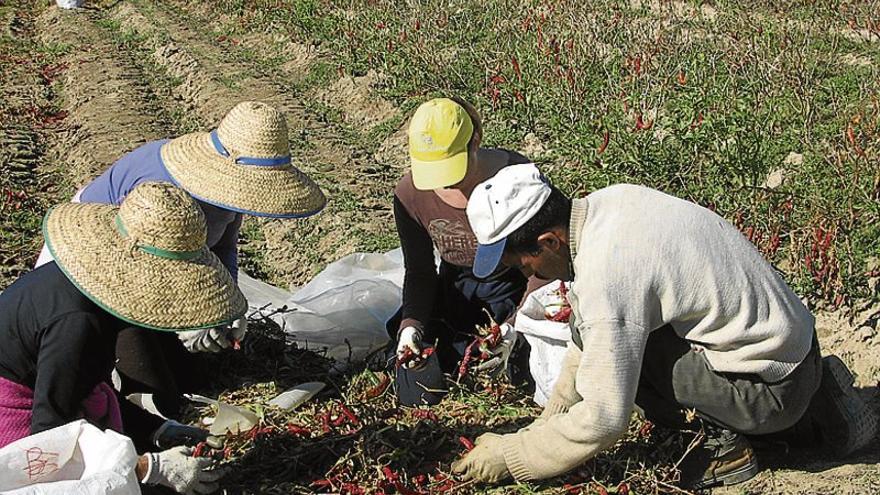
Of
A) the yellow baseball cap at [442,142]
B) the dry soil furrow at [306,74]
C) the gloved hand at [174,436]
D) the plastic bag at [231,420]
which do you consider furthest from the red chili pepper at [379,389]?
the dry soil furrow at [306,74]

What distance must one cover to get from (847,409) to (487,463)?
41.0 inches

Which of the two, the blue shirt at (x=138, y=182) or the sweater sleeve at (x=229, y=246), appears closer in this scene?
the blue shirt at (x=138, y=182)

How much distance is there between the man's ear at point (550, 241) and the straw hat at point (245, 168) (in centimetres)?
A: 106

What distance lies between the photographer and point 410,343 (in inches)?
124

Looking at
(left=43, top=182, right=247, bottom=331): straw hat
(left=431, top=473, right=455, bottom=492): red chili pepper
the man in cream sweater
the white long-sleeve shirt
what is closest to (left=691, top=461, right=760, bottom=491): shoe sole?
the man in cream sweater

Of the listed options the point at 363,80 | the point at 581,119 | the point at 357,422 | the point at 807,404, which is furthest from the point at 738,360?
the point at 363,80

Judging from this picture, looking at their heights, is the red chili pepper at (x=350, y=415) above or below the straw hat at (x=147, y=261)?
below

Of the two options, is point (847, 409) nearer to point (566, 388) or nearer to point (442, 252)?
point (566, 388)

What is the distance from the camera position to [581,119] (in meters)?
5.28

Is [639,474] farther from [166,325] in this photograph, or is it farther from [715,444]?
[166,325]

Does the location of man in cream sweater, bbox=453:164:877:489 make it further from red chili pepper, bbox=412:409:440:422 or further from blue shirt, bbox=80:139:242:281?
blue shirt, bbox=80:139:242:281

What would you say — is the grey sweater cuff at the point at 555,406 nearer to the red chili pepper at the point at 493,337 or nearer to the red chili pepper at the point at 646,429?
the red chili pepper at the point at 646,429

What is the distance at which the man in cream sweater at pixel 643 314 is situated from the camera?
7.00 ft

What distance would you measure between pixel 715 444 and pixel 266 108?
1684 mm
